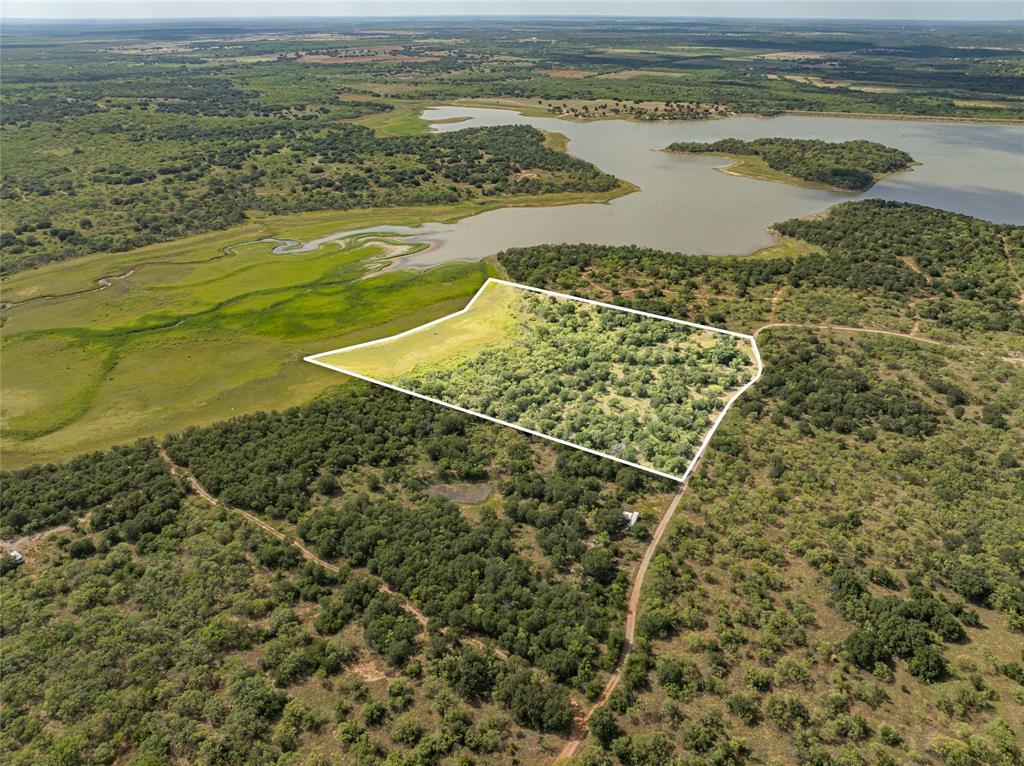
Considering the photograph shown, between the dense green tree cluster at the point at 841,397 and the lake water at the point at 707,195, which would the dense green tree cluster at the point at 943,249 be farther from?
the dense green tree cluster at the point at 841,397

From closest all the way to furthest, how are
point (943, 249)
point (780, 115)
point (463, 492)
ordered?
point (463, 492) → point (943, 249) → point (780, 115)

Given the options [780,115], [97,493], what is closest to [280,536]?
[97,493]

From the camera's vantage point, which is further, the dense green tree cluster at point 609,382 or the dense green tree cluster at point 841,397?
the dense green tree cluster at point 841,397

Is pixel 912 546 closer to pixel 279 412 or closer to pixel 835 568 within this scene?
pixel 835 568

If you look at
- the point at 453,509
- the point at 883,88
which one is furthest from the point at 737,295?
the point at 883,88

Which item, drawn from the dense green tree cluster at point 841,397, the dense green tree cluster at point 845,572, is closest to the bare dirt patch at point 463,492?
the dense green tree cluster at point 845,572

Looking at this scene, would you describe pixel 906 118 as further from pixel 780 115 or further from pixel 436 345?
pixel 436 345
